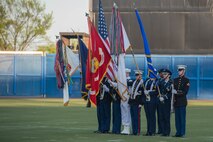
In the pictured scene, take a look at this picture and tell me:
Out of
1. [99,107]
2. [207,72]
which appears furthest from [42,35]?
[99,107]

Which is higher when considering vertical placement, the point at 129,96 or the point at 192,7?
the point at 192,7

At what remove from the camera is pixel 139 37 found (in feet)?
184

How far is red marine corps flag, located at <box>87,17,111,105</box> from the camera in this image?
22.5m

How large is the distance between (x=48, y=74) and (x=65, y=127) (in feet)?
85.9

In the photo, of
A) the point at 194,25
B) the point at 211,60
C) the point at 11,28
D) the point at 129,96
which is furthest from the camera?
the point at 11,28

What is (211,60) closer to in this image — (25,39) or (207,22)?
(207,22)

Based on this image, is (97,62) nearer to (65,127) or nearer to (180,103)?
(65,127)

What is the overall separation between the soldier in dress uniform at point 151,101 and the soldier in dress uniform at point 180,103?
1.71 feet

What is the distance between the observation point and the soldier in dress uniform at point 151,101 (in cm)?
2150

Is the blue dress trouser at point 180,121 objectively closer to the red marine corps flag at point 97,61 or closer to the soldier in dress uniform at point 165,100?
the soldier in dress uniform at point 165,100

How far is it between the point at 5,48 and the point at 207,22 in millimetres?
23530

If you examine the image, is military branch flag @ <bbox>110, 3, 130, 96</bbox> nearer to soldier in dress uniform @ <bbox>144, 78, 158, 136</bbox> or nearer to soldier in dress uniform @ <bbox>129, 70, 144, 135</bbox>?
soldier in dress uniform @ <bbox>129, 70, 144, 135</bbox>

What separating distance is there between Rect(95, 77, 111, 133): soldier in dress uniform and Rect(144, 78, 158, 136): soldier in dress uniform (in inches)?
48.2

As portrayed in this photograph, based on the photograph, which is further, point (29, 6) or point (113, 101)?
point (29, 6)
